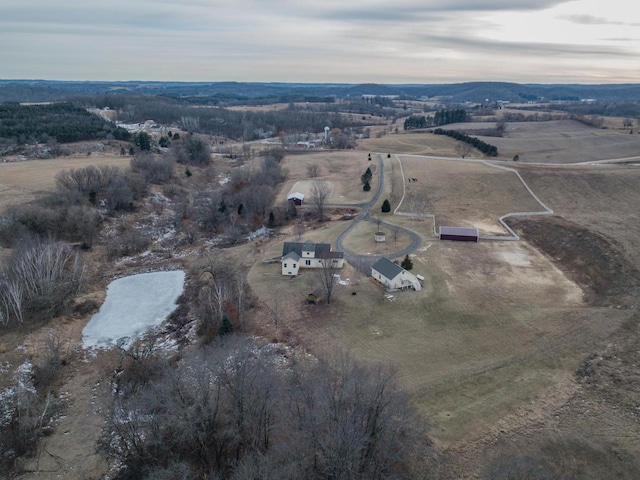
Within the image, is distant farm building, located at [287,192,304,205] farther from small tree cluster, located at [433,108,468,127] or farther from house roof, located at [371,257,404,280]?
small tree cluster, located at [433,108,468,127]

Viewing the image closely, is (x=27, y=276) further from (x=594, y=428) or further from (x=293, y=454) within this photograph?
(x=594, y=428)

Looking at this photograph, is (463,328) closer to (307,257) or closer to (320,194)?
(307,257)

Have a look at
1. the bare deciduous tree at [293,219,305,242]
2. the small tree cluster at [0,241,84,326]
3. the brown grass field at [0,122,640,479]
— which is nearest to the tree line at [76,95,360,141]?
the brown grass field at [0,122,640,479]

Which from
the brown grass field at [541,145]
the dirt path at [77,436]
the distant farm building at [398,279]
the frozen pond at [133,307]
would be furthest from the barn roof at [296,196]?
the brown grass field at [541,145]

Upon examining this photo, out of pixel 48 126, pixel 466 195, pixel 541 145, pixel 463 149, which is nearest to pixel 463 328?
pixel 466 195

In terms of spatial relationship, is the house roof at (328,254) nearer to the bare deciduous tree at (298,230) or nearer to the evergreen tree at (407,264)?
the evergreen tree at (407,264)
